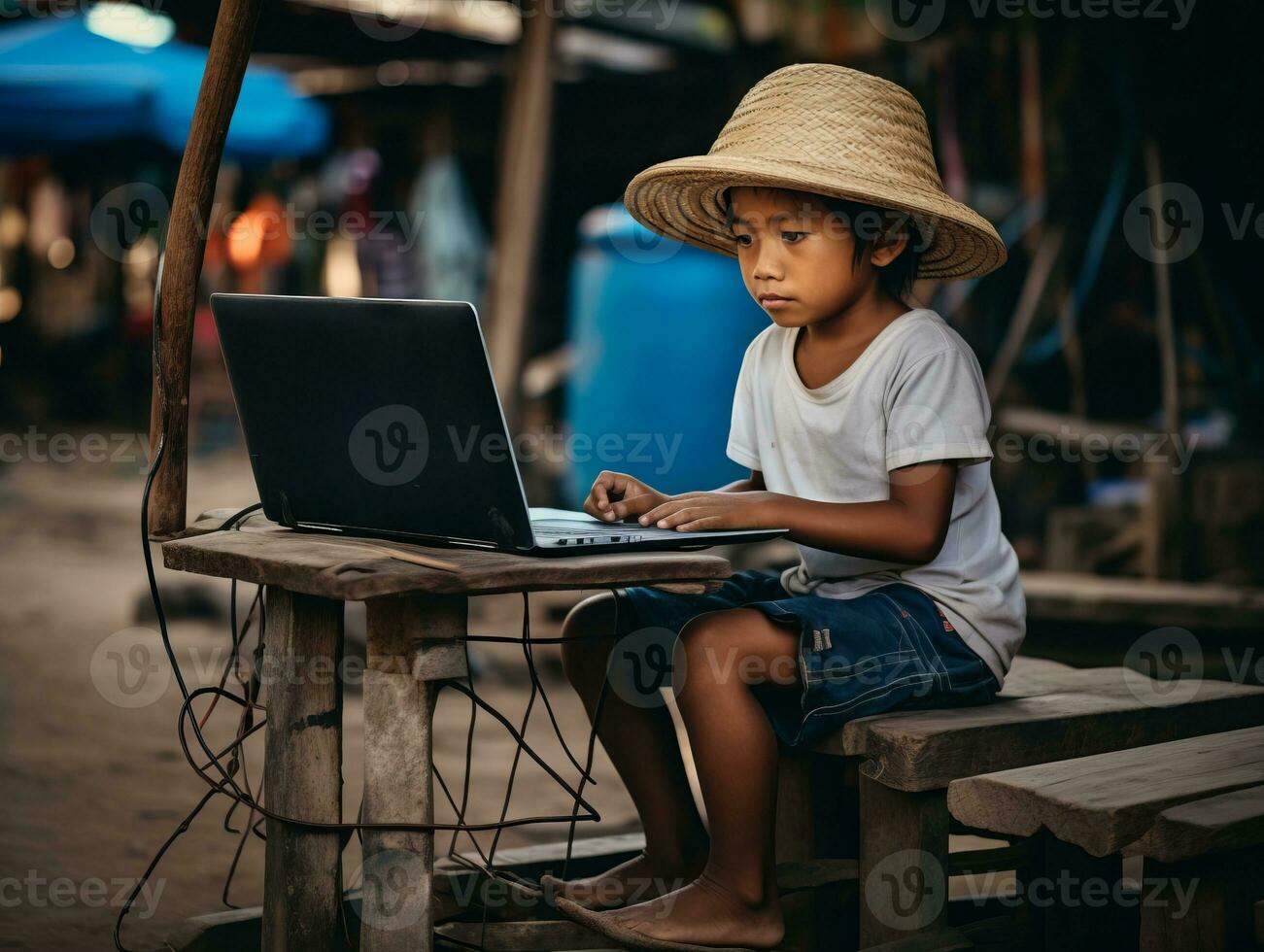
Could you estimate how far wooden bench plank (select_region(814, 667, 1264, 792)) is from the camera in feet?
6.76

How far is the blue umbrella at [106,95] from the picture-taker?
781cm

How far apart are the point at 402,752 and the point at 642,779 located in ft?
1.82

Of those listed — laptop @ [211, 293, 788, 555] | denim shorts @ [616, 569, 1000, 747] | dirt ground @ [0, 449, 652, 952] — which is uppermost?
laptop @ [211, 293, 788, 555]

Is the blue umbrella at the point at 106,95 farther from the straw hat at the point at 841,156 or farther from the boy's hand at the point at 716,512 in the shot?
the boy's hand at the point at 716,512

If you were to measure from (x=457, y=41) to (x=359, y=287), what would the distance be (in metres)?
3.82

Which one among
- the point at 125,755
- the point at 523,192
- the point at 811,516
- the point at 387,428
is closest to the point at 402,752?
the point at 387,428

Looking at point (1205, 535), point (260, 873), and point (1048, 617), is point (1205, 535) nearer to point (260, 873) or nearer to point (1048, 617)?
point (1048, 617)

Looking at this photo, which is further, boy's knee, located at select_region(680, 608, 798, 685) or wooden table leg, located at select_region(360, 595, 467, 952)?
boy's knee, located at select_region(680, 608, 798, 685)

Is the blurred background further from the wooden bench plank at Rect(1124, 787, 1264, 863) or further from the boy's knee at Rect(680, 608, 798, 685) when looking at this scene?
the wooden bench plank at Rect(1124, 787, 1264, 863)

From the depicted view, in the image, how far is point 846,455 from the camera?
238 centimetres

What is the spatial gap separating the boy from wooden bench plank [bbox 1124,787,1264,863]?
53 centimetres

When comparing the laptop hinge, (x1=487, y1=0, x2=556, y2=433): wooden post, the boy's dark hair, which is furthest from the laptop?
(x1=487, y1=0, x2=556, y2=433): wooden post

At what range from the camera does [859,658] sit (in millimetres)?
2166

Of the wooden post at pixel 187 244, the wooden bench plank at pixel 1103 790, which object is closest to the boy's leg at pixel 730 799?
the wooden bench plank at pixel 1103 790
